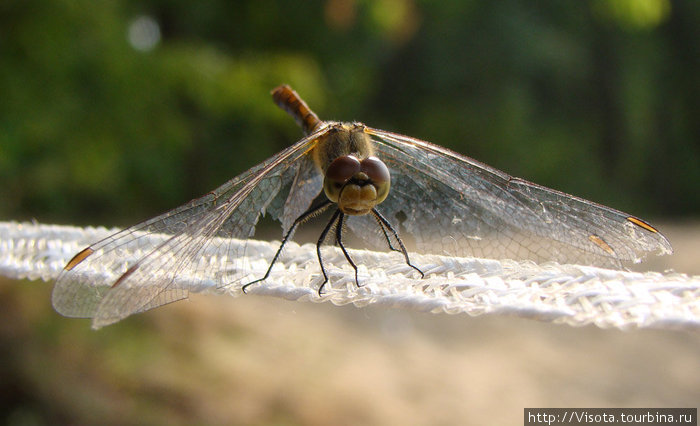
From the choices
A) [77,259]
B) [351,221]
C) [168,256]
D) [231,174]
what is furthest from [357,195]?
[231,174]

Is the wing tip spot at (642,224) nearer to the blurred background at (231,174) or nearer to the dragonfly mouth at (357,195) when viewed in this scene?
the dragonfly mouth at (357,195)

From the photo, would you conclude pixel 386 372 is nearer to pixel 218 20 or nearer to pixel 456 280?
pixel 456 280

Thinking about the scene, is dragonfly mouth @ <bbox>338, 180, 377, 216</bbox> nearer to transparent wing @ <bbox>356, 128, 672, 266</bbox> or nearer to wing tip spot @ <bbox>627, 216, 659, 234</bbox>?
transparent wing @ <bbox>356, 128, 672, 266</bbox>

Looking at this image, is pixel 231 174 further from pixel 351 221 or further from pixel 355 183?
pixel 355 183

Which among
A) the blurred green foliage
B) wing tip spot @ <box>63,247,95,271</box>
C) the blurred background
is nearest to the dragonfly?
wing tip spot @ <box>63,247,95,271</box>


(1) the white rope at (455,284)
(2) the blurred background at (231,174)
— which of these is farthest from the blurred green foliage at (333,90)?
(1) the white rope at (455,284)

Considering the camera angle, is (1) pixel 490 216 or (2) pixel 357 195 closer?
(2) pixel 357 195
